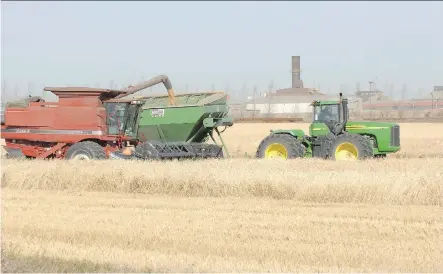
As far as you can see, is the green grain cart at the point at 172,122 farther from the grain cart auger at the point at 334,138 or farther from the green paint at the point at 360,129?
the green paint at the point at 360,129

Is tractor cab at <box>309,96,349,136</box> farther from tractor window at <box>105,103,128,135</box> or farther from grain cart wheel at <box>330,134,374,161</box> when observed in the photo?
tractor window at <box>105,103,128,135</box>

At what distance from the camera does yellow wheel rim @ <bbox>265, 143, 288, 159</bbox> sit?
17.0 meters

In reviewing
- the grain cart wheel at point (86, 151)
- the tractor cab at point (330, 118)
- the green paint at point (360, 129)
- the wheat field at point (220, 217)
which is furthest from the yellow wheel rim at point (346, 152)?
the grain cart wheel at point (86, 151)

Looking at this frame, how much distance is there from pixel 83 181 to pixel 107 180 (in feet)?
1.77

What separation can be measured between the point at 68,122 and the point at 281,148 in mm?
5650

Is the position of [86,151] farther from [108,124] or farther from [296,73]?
[296,73]

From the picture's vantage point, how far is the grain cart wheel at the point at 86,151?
15641mm

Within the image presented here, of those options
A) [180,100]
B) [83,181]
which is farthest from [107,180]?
[180,100]

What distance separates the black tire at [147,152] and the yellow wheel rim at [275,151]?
127 inches

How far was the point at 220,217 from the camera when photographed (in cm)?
932

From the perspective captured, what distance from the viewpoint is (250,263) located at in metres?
6.80

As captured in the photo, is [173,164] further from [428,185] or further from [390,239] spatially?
[390,239]

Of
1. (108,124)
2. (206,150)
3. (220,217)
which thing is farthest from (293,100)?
(220,217)

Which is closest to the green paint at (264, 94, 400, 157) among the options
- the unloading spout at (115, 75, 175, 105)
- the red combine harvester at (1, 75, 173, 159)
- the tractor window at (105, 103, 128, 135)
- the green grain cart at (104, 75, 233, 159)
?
the green grain cart at (104, 75, 233, 159)
